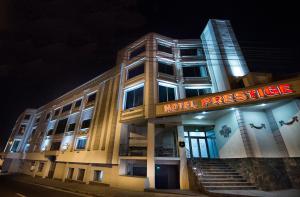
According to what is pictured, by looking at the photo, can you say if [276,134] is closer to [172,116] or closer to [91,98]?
[172,116]

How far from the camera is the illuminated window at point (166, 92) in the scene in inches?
676

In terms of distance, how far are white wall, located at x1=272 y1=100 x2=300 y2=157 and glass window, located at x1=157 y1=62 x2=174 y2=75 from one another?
11.6m

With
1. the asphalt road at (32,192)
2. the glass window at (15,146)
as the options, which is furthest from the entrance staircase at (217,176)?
the glass window at (15,146)

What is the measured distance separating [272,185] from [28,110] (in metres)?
55.2

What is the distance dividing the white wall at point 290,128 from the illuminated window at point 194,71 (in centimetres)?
925

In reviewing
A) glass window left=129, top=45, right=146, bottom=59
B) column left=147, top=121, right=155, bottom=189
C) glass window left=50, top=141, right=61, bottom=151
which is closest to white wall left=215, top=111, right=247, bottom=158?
column left=147, top=121, right=155, bottom=189

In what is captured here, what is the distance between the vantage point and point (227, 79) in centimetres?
1617

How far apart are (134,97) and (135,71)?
398cm

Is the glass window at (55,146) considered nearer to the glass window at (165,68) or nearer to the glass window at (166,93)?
the glass window at (166,93)

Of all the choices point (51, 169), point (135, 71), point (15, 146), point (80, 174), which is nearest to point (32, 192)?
point (80, 174)

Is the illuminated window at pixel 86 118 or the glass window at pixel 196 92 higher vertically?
the glass window at pixel 196 92

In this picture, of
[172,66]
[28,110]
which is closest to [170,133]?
[172,66]

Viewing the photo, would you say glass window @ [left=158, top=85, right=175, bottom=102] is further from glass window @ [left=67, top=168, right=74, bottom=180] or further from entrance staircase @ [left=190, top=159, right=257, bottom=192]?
glass window @ [left=67, top=168, right=74, bottom=180]

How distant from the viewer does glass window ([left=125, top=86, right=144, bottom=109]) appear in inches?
688
